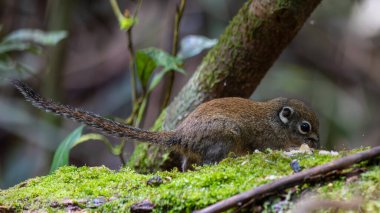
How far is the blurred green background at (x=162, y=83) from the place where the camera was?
7.76 meters

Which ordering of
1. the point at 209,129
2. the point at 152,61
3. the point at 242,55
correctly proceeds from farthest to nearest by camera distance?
1. the point at 152,61
2. the point at 242,55
3. the point at 209,129

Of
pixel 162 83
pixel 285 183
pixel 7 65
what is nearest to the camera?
pixel 285 183

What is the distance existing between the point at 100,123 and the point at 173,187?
1.35 meters

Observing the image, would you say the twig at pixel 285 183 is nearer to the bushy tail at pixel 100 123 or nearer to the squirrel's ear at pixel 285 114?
the bushy tail at pixel 100 123

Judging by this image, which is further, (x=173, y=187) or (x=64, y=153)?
(x=64, y=153)

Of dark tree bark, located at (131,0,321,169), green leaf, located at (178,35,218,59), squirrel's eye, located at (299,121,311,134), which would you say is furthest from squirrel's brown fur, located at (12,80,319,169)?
green leaf, located at (178,35,218,59)

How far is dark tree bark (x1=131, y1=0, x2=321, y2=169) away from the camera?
4473 mm

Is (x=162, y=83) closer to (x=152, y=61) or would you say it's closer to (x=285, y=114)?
(x=152, y=61)

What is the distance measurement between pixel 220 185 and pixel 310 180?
46 centimetres

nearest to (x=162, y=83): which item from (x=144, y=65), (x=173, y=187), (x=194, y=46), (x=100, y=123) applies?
(x=194, y=46)

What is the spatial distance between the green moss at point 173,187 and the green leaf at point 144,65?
62.0 inches

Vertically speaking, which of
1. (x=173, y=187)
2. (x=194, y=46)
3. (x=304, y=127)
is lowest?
(x=304, y=127)

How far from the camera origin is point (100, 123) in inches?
157

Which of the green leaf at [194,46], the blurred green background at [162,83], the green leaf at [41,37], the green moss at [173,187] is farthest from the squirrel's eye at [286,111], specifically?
the blurred green background at [162,83]
